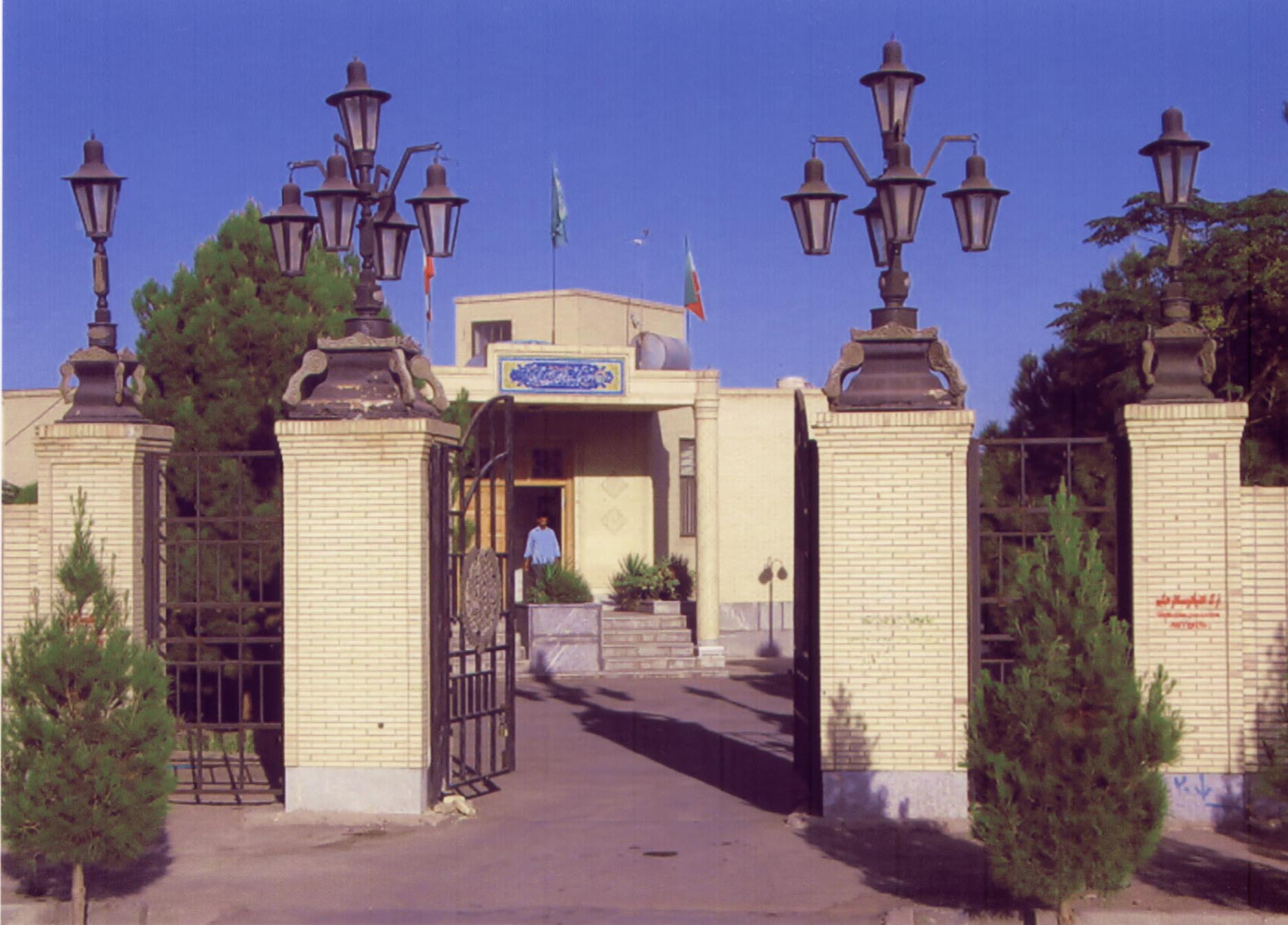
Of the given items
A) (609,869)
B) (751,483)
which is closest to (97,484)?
(609,869)

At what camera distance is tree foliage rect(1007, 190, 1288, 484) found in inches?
687

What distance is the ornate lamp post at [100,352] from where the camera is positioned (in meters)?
11.9

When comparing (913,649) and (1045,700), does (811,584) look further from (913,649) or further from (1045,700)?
(1045,700)

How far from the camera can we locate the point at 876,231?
12.1m

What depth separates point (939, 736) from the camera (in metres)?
11.1

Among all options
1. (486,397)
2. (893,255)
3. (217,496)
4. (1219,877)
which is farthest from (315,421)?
(486,397)

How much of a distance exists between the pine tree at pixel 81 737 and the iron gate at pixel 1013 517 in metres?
4.89

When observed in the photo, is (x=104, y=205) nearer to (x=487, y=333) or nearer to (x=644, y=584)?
(x=644, y=584)

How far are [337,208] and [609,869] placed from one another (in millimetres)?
5298

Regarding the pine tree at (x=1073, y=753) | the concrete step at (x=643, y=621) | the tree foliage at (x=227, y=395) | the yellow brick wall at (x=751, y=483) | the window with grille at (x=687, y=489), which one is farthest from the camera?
the window with grille at (x=687, y=489)

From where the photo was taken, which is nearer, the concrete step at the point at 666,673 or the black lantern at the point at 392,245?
the black lantern at the point at 392,245

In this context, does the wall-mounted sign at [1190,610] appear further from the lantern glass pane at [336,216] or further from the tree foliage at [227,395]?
the tree foliage at [227,395]

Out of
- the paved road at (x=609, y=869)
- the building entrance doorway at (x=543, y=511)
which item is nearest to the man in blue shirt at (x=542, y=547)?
the building entrance doorway at (x=543, y=511)

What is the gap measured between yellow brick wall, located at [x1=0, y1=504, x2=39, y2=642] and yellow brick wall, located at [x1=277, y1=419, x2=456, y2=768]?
2.17 meters
